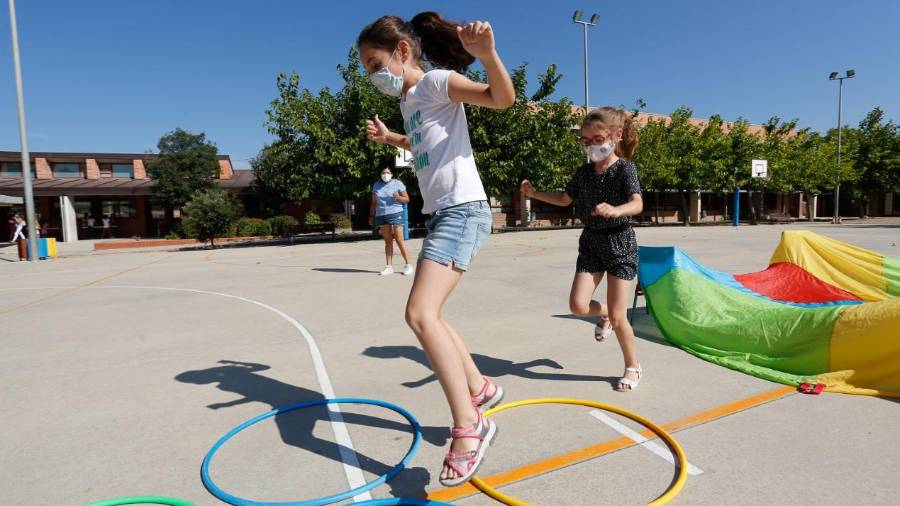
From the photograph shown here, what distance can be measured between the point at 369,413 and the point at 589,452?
138 cm

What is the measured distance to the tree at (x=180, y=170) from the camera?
34219mm

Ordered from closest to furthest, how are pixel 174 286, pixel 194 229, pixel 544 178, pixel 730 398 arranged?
pixel 730 398, pixel 174 286, pixel 544 178, pixel 194 229

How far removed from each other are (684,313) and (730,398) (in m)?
1.26

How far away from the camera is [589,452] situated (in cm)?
262

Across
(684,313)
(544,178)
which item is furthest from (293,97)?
(684,313)

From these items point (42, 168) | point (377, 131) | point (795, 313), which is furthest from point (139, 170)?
point (795, 313)

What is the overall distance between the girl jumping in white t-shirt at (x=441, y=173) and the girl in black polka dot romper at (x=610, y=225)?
1155 millimetres

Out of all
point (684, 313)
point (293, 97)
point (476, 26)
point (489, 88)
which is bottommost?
point (684, 313)

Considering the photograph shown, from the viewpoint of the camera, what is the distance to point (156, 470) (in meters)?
2.61

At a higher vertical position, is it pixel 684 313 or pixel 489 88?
pixel 489 88

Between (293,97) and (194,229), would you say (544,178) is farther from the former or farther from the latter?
(194,229)

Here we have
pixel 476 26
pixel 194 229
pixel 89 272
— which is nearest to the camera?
pixel 476 26

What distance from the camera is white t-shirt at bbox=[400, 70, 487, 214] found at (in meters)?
2.52

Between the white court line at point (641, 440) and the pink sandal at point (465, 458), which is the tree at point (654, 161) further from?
the pink sandal at point (465, 458)
